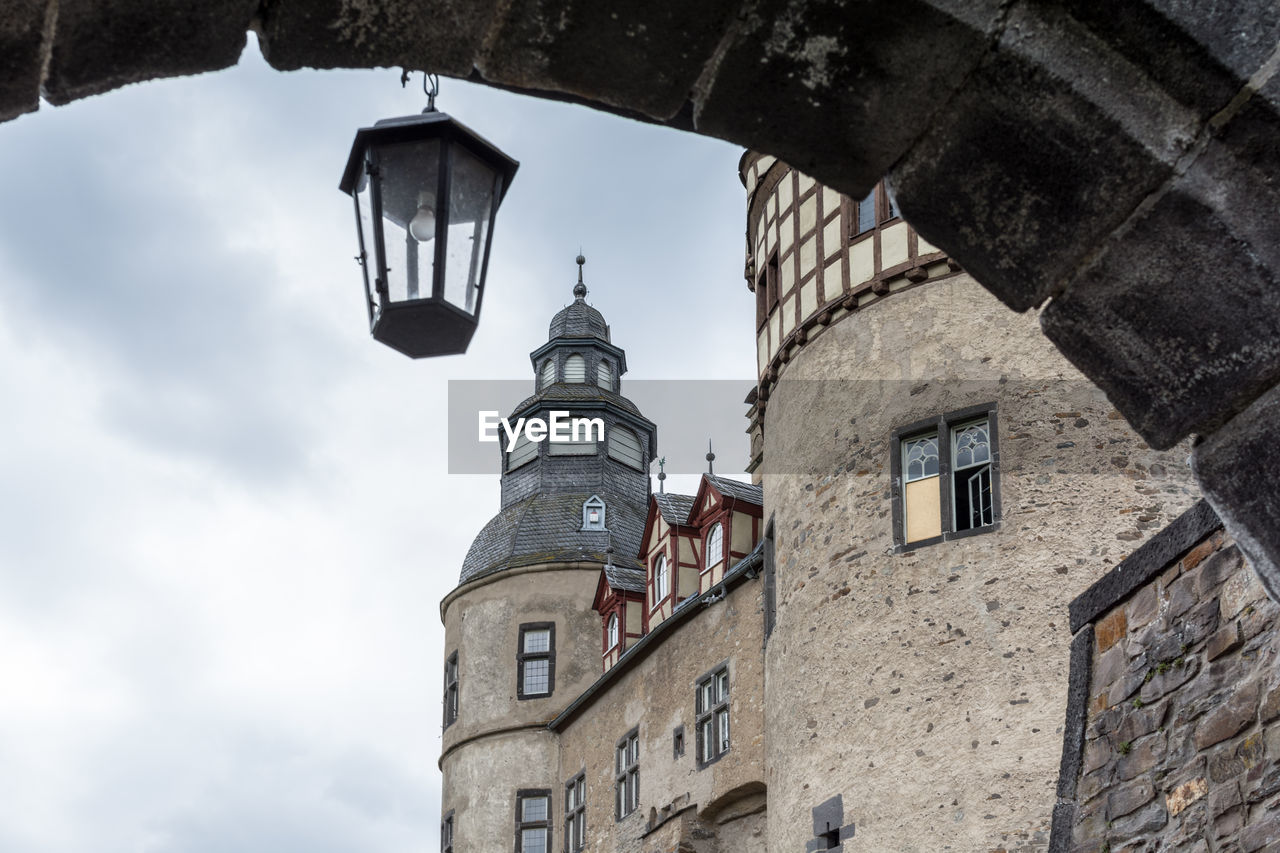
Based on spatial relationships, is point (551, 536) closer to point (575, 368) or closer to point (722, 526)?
point (575, 368)

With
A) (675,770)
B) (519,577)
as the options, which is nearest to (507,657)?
(519,577)

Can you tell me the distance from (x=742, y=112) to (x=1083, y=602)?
6.00m

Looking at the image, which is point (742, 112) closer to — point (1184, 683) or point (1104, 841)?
point (1184, 683)

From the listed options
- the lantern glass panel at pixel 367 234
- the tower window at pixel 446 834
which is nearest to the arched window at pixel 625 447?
the tower window at pixel 446 834

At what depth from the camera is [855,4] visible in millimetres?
2900

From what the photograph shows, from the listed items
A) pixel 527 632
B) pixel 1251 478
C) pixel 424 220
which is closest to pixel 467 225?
pixel 424 220

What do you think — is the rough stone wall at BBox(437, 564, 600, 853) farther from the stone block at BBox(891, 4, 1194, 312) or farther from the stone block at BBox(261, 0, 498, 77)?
the stone block at BBox(261, 0, 498, 77)

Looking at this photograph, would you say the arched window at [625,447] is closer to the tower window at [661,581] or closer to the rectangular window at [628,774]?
the tower window at [661,581]

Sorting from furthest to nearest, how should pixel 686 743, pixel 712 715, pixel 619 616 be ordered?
pixel 619 616, pixel 686 743, pixel 712 715

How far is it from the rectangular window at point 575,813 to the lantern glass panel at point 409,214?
21.1 m

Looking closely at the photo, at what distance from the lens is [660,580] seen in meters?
24.3

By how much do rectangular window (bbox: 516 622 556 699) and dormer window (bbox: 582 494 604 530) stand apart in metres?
3.64

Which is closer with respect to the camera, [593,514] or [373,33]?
[373,33]

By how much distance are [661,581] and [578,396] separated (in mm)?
12050
